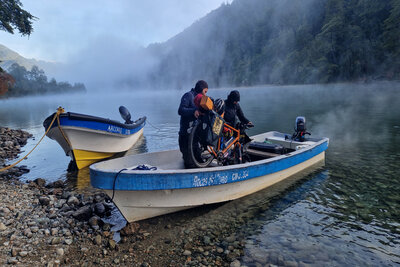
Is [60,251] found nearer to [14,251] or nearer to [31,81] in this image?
[14,251]

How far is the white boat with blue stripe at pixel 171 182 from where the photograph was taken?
17.5 ft

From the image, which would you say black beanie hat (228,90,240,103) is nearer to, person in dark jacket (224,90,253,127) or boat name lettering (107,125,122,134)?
person in dark jacket (224,90,253,127)

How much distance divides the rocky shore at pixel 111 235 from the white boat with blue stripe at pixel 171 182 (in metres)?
0.39

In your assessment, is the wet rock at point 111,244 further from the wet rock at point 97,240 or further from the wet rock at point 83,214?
the wet rock at point 83,214

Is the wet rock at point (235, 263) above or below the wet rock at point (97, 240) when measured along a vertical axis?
below

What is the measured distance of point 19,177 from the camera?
33.6 feet

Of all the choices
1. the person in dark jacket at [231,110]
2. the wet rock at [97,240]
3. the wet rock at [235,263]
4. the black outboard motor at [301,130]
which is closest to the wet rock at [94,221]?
the wet rock at [97,240]

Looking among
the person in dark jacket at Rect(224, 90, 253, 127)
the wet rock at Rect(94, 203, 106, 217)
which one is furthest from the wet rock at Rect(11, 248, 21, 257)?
the person in dark jacket at Rect(224, 90, 253, 127)

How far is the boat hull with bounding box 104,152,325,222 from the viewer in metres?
5.63

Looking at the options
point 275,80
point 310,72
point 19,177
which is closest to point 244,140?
point 19,177

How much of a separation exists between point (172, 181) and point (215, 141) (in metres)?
1.42

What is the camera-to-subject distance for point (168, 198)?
5891mm

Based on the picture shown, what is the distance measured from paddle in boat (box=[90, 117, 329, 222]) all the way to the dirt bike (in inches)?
11.8

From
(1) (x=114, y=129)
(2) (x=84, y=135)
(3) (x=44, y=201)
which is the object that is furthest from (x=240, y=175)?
(1) (x=114, y=129)
